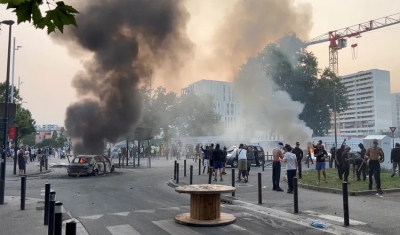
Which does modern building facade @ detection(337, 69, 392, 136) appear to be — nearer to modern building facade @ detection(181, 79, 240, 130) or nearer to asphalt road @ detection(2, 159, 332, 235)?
modern building facade @ detection(181, 79, 240, 130)

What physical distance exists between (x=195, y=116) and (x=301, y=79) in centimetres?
2362

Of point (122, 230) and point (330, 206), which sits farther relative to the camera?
point (330, 206)

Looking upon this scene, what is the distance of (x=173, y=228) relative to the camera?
6.81 meters

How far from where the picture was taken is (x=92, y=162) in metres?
18.9

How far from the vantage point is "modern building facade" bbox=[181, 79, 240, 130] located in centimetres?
7169

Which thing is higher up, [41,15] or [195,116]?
[195,116]

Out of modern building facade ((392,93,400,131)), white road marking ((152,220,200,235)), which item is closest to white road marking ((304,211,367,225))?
white road marking ((152,220,200,235))

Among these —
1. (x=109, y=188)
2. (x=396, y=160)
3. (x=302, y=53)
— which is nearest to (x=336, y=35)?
(x=302, y=53)

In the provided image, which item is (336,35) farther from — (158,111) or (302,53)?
(158,111)

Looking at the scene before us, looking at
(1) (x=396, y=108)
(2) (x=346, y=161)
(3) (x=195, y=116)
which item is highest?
(1) (x=396, y=108)

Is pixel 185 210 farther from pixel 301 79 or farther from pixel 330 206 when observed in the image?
pixel 301 79

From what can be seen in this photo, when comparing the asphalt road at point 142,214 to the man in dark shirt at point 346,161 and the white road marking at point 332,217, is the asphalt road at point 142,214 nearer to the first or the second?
the white road marking at point 332,217

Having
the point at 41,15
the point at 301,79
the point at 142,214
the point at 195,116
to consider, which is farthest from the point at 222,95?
the point at 41,15

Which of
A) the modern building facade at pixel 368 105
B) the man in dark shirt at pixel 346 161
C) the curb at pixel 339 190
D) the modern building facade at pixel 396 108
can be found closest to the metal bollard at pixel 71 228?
the curb at pixel 339 190
